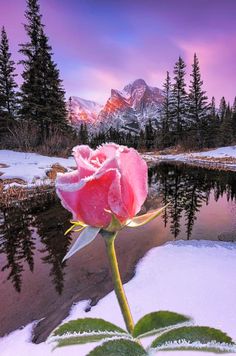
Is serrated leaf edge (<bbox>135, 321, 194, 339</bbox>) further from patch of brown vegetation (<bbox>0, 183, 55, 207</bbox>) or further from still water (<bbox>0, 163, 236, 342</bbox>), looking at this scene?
patch of brown vegetation (<bbox>0, 183, 55, 207</bbox>)

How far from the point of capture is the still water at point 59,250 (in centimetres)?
402

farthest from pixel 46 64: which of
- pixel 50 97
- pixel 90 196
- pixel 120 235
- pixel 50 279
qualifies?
pixel 90 196

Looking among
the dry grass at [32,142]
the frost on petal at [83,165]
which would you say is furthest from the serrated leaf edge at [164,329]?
the dry grass at [32,142]

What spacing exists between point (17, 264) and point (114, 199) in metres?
5.23

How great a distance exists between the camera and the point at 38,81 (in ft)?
79.2

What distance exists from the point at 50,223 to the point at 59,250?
2.07m

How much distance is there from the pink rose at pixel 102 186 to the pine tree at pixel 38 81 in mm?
23517

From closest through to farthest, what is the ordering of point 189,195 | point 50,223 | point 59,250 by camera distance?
point 59,250 → point 50,223 → point 189,195

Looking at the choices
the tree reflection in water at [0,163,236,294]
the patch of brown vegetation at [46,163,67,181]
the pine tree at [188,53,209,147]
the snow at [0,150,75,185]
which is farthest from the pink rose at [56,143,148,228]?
the pine tree at [188,53,209,147]

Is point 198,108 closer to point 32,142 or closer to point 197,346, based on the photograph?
point 32,142

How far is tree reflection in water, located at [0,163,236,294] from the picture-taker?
533cm

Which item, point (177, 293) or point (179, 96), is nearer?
point (177, 293)

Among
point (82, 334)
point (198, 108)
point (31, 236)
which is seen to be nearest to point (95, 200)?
point (82, 334)

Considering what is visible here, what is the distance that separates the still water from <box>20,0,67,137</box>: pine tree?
1479 cm
